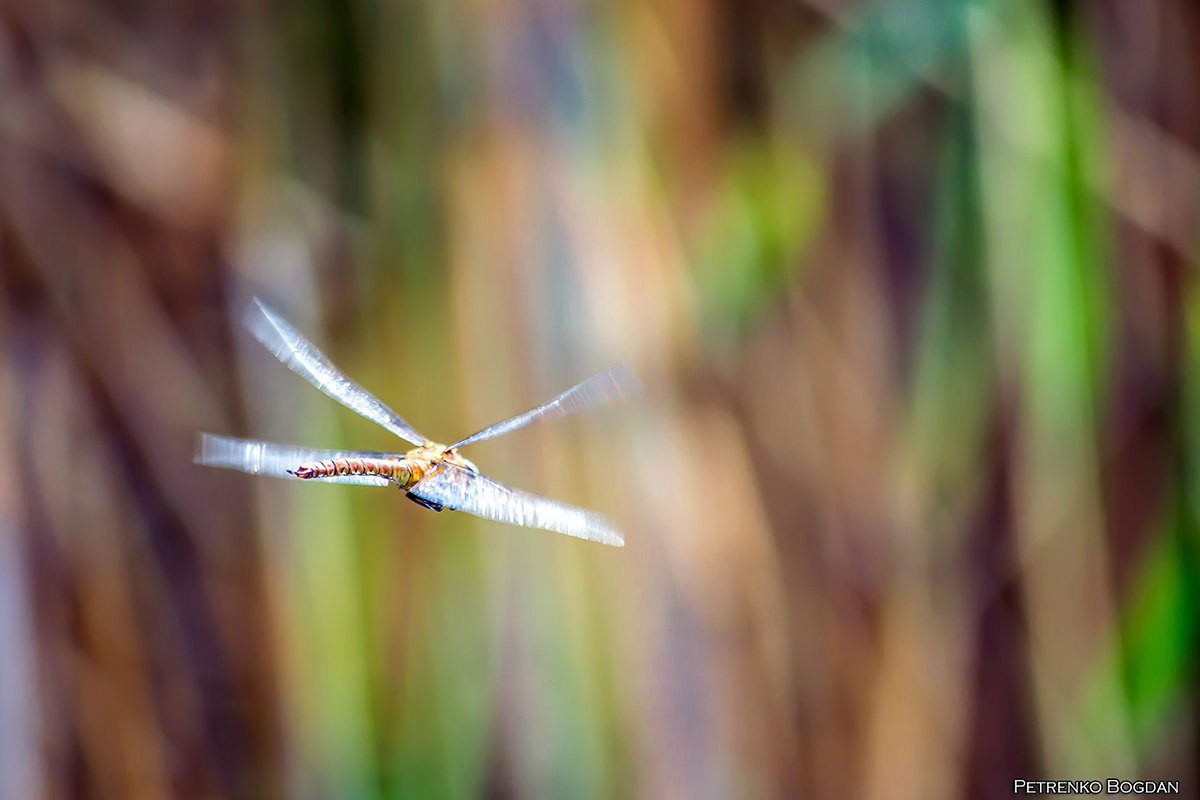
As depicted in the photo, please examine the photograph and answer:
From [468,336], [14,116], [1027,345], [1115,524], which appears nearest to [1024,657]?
[1115,524]

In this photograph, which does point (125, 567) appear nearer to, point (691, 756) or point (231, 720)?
point (231, 720)

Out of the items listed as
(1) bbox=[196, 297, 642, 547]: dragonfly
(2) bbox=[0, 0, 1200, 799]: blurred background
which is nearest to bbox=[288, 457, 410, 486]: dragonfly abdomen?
(1) bbox=[196, 297, 642, 547]: dragonfly

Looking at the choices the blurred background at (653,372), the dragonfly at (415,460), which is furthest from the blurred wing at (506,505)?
the blurred background at (653,372)

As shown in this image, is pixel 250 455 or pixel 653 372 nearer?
pixel 250 455

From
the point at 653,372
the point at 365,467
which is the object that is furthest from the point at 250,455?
the point at 653,372

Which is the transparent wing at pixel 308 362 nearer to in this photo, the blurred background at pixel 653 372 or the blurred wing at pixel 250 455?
the blurred wing at pixel 250 455

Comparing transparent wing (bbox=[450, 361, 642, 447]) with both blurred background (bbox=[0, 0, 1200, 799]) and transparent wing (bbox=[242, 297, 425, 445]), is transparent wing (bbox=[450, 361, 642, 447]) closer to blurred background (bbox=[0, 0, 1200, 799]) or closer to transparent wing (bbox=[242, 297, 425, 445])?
transparent wing (bbox=[242, 297, 425, 445])

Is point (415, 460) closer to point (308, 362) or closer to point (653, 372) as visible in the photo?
point (308, 362)
